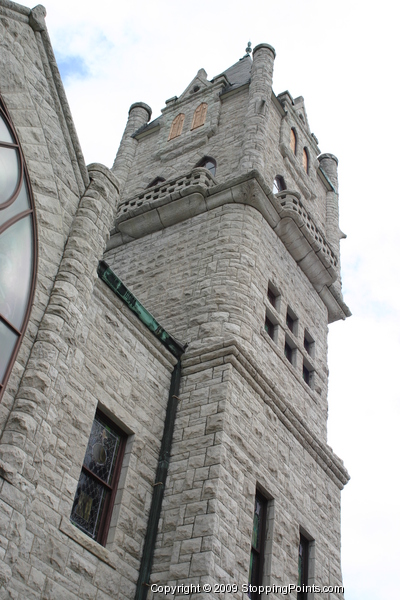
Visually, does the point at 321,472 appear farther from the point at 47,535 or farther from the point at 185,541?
the point at 47,535

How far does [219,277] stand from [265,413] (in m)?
3.30

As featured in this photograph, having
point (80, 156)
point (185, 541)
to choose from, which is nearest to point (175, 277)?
point (80, 156)

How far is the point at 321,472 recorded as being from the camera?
50.6 ft

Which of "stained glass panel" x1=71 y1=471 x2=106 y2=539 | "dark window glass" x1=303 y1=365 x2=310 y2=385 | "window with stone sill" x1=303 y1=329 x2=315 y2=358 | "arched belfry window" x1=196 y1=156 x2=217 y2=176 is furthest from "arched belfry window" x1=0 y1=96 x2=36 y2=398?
"arched belfry window" x1=196 y1=156 x2=217 y2=176

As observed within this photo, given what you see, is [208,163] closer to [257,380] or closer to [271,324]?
[271,324]

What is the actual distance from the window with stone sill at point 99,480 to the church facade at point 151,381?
0.09 feet

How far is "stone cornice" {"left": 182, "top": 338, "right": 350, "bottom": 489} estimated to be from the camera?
13662 millimetres

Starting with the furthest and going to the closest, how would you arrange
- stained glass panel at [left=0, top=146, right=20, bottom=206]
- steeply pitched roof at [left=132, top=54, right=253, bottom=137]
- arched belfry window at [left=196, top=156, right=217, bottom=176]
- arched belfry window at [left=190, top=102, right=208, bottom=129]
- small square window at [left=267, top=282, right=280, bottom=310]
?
steeply pitched roof at [left=132, top=54, right=253, bottom=137], arched belfry window at [left=190, top=102, right=208, bottom=129], arched belfry window at [left=196, top=156, right=217, bottom=176], small square window at [left=267, top=282, right=280, bottom=310], stained glass panel at [left=0, top=146, right=20, bottom=206]

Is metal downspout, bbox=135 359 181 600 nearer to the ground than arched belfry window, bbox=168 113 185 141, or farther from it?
nearer to the ground

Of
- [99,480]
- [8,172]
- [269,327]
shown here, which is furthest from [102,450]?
[269,327]

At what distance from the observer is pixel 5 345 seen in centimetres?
939

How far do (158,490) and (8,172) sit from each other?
561 cm

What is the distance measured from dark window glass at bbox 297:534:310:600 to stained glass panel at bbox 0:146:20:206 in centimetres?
843

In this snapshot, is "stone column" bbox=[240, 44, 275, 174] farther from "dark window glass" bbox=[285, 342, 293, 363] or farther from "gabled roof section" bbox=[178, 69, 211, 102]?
"dark window glass" bbox=[285, 342, 293, 363]
